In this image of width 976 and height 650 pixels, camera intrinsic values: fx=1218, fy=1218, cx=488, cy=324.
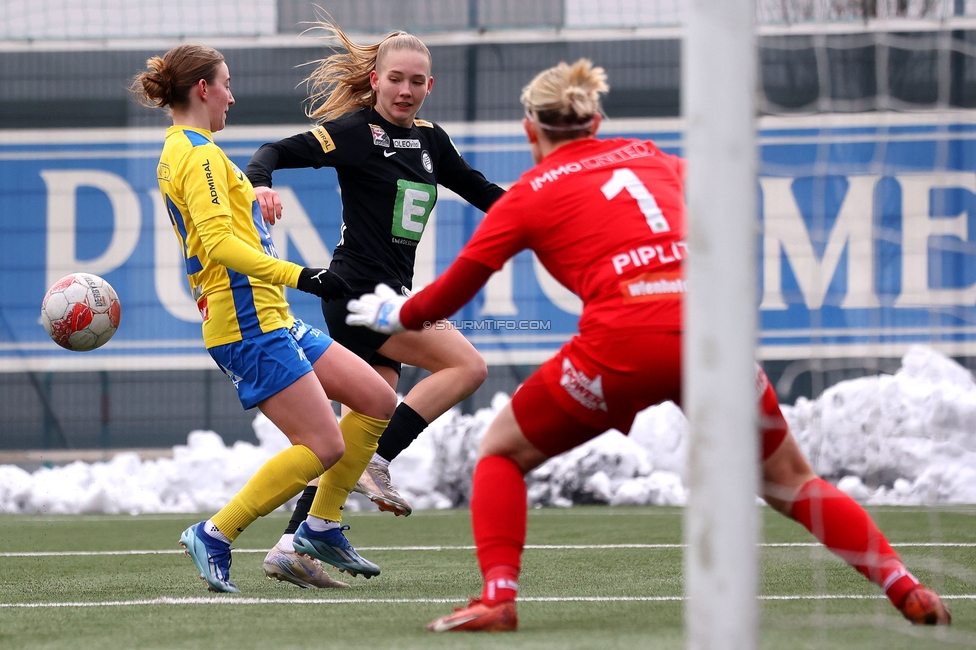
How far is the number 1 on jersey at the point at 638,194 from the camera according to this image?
3.21m

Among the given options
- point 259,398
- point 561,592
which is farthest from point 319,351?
point 561,592

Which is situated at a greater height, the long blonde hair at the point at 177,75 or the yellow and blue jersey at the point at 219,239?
the long blonde hair at the point at 177,75

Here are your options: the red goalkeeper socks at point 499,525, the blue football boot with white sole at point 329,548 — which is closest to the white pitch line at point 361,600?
the blue football boot with white sole at point 329,548

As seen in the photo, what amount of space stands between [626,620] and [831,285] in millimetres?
6007

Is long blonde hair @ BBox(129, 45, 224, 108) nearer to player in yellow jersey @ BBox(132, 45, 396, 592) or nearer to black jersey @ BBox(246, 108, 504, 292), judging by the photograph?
player in yellow jersey @ BBox(132, 45, 396, 592)

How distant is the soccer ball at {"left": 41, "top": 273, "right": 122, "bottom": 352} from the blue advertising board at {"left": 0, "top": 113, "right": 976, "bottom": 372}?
421 centimetres

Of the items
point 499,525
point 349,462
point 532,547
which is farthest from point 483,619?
point 532,547

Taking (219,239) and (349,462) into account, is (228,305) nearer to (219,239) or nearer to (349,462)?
(219,239)

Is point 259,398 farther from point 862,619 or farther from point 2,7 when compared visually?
point 2,7

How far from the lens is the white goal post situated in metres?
2.21

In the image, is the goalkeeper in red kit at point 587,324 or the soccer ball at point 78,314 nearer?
the goalkeeper in red kit at point 587,324

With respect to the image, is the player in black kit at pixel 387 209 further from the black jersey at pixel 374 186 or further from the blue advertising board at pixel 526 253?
the blue advertising board at pixel 526 253

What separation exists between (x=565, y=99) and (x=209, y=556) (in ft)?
6.86

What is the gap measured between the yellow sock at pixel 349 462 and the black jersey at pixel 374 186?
63 centimetres
